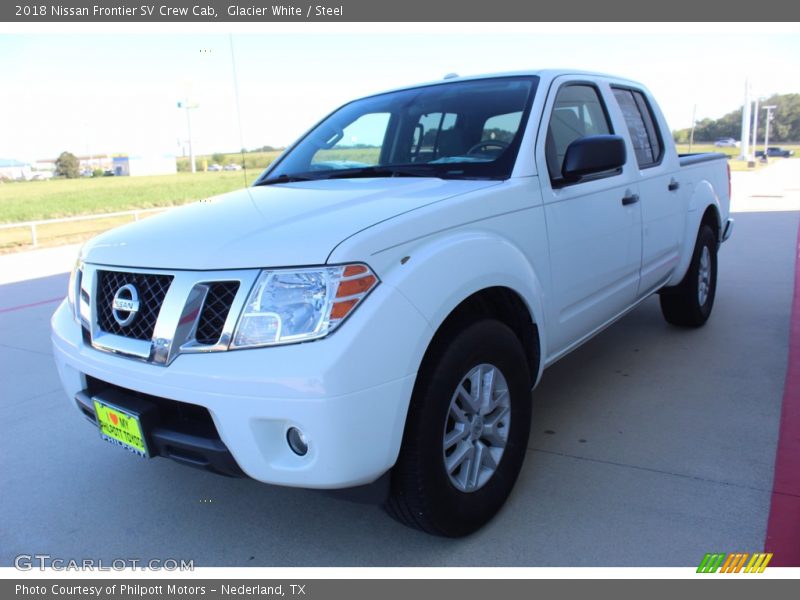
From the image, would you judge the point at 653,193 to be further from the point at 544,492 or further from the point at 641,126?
the point at 544,492

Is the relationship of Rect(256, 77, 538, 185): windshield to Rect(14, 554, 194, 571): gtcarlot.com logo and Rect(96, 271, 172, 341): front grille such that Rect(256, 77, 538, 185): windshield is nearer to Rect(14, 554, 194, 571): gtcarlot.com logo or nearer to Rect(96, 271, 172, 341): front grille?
Rect(96, 271, 172, 341): front grille

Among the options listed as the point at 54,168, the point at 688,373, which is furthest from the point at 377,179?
the point at 54,168

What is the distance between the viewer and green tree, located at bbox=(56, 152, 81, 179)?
5555 cm

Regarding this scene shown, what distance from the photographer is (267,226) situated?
7.46 ft

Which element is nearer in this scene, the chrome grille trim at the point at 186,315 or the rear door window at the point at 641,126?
the chrome grille trim at the point at 186,315

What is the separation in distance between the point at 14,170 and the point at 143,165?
33.4 ft

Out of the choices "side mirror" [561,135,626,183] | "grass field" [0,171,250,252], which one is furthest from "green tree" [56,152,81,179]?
"side mirror" [561,135,626,183]

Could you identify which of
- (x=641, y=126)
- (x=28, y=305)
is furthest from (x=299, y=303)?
(x=28, y=305)

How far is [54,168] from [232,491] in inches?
2547

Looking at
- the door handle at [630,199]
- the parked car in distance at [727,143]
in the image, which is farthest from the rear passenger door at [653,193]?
the parked car in distance at [727,143]

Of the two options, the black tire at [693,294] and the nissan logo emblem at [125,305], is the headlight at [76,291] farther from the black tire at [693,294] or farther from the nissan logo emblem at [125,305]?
the black tire at [693,294]

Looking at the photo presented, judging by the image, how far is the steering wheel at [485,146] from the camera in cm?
300

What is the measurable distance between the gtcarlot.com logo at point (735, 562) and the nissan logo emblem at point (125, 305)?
2196 mm

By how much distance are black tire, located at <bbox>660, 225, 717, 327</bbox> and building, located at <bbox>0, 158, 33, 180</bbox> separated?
5156cm
